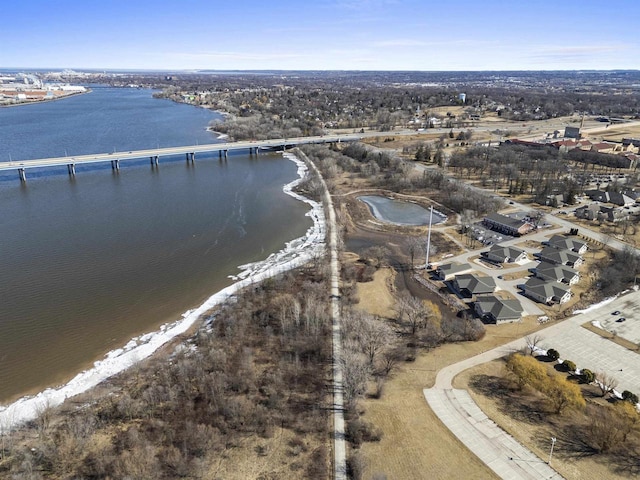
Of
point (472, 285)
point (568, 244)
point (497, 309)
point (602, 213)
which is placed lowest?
point (497, 309)

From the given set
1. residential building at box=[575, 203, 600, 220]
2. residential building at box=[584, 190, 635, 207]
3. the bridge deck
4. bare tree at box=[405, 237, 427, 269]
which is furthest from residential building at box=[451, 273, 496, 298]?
the bridge deck

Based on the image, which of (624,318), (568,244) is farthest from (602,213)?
(624,318)

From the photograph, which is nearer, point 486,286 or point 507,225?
point 486,286

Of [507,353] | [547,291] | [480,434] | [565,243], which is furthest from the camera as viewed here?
[565,243]

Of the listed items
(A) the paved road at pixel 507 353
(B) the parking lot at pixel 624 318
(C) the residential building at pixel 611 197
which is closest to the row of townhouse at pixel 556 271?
(A) the paved road at pixel 507 353

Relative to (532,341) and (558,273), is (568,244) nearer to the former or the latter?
(558,273)

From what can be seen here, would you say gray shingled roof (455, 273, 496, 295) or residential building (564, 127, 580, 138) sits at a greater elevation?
residential building (564, 127, 580, 138)

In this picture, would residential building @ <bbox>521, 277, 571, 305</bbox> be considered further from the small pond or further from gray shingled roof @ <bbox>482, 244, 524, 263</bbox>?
the small pond
